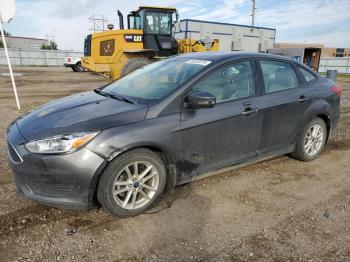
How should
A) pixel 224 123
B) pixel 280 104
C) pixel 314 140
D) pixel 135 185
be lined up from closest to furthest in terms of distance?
pixel 135 185 < pixel 224 123 < pixel 280 104 < pixel 314 140

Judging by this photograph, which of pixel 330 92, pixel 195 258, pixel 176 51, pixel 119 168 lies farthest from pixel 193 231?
pixel 176 51

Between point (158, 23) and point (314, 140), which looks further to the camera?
point (158, 23)

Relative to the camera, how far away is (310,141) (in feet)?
14.8

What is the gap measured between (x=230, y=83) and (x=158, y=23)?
949 centimetres

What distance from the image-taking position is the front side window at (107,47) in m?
12.0

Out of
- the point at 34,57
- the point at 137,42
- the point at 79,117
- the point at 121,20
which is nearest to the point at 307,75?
the point at 79,117

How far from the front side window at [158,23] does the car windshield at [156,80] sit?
854 cm

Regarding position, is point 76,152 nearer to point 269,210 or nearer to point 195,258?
point 195,258

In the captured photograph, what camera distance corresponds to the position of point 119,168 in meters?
2.84

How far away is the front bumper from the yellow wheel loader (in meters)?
8.87

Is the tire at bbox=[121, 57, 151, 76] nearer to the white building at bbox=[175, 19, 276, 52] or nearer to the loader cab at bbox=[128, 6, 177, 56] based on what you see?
the loader cab at bbox=[128, 6, 177, 56]

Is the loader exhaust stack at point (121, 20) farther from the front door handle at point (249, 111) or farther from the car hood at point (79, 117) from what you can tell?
the front door handle at point (249, 111)

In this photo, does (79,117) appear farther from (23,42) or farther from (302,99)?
(23,42)

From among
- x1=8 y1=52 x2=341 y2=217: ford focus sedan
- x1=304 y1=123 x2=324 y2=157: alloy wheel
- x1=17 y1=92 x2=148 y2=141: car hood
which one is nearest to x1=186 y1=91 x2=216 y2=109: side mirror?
x1=8 y1=52 x2=341 y2=217: ford focus sedan
